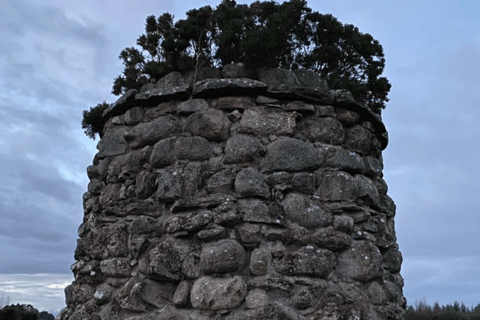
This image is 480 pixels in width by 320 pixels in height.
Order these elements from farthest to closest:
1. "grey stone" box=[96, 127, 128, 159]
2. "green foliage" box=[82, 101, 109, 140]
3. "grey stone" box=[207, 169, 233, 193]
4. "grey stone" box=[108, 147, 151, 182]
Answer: "green foliage" box=[82, 101, 109, 140] < "grey stone" box=[96, 127, 128, 159] < "grey stone" box=[108, 147, 151, 182] < "grey stone" box=[207, 169, 233, 193]

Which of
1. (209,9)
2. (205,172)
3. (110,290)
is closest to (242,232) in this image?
(205,172)

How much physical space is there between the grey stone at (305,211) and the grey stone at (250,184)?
0.17 metres

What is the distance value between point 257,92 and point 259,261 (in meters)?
1.27

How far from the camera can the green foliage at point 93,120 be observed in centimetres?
506

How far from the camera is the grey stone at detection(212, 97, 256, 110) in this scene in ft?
12.4

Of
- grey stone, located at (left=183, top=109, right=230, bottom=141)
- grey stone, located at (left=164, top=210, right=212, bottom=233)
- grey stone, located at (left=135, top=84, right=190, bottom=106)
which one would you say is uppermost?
grey stone, located at (left=135, top=84, right=190, bottom=106)

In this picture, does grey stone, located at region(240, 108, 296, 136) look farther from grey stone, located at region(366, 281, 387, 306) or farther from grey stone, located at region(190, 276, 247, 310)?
grey stone, located at region(366, 281, 387, 306)

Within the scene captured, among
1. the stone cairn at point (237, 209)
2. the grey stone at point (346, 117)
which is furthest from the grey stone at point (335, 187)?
the grey stone at point (346, 117)

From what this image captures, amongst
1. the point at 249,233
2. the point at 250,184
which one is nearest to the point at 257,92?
the point at 250,184

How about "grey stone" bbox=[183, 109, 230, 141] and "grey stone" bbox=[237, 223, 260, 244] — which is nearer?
"grey stone" bbox=[237, 223, 260, 244]

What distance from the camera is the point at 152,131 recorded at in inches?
156

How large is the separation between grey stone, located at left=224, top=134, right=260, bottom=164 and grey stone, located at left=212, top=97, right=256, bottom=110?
9.7 inches

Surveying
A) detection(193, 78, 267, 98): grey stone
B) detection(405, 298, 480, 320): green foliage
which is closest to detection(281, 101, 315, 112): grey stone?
detection(193, 78, 267, 98): grey stone

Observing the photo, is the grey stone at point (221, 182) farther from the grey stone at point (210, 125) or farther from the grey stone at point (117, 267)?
the grey stone at point (117, 267)
